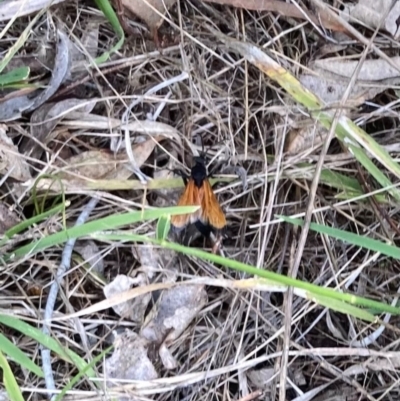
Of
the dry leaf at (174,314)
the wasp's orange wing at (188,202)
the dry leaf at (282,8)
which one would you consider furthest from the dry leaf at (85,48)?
the dry leaf at (174,314)

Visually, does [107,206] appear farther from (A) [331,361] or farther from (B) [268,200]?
(A) [331,361]

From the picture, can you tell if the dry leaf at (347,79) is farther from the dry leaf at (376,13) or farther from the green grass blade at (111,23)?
the green grass blade at (111,23)

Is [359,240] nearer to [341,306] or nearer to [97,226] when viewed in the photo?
[341,306]

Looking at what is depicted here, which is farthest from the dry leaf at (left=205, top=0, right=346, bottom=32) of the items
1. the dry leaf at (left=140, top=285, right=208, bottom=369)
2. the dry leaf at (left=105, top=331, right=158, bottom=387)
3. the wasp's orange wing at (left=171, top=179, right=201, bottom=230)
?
the dry leaf at (left=105, top=331, right=158, bottom=387)

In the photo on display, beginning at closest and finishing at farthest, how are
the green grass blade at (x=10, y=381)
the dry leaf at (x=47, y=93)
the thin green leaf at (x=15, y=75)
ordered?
the green grass blade at (x=10, y=381) → the thin green leaf at (x=15, y=75) → the dry leaf at (x=47, y=93)

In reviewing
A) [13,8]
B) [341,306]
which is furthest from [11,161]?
[341,306]

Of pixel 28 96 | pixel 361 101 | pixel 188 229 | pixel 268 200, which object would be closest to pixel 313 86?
pixel 361 101

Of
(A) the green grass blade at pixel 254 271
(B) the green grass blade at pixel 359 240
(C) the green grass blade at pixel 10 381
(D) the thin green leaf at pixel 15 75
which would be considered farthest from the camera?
(D) the thin green leaf at pixel 15 75

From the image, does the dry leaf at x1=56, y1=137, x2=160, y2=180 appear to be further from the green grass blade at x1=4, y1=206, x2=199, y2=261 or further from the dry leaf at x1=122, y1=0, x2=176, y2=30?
the dry leaf at x1=122, y1=0, x2=176, y2=30

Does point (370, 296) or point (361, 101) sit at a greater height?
point (361, 101)
